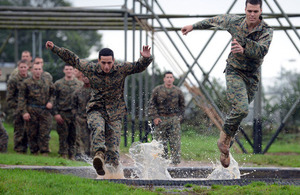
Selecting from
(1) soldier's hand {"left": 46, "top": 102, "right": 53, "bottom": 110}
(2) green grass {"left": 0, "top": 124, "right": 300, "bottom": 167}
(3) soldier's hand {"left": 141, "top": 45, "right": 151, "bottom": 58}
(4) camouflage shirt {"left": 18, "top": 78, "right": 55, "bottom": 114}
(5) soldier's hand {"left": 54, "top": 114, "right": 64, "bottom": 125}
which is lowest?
(2) green grass {"left": 0, "top": 124, "right": 300, "bottom": 167}

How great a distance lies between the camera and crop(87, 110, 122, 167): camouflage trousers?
806 cm

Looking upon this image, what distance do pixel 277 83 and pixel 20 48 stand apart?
36.5 metres

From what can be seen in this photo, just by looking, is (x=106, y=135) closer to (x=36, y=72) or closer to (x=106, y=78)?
(x=106, y=78)

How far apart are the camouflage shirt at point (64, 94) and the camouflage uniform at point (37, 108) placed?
0.20 m

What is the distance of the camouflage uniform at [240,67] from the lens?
7801 millimetres

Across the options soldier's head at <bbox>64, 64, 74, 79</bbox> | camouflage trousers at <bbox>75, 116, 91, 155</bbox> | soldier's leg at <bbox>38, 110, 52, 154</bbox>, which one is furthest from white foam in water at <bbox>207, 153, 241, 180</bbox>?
soldier's head at <bbox>64, 64, 74, 79</bbox>

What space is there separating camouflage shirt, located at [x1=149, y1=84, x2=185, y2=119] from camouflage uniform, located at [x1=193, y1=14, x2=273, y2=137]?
4.70 meters

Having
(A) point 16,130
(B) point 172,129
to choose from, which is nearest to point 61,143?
(A) point 16,130

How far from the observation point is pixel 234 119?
7.91 metres

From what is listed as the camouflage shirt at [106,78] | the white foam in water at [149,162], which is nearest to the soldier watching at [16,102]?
the white foam in water at [149,162]

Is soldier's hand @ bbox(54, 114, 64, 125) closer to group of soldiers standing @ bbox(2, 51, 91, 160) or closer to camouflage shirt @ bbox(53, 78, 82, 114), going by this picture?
group of soldiers standing @ bbox(2, 51, 91, 160)

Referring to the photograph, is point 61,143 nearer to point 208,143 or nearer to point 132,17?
point 132,17

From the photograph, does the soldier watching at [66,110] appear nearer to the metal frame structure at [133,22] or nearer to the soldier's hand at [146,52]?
the metal frame structure at [133,22]

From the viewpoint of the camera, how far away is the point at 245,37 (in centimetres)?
786
